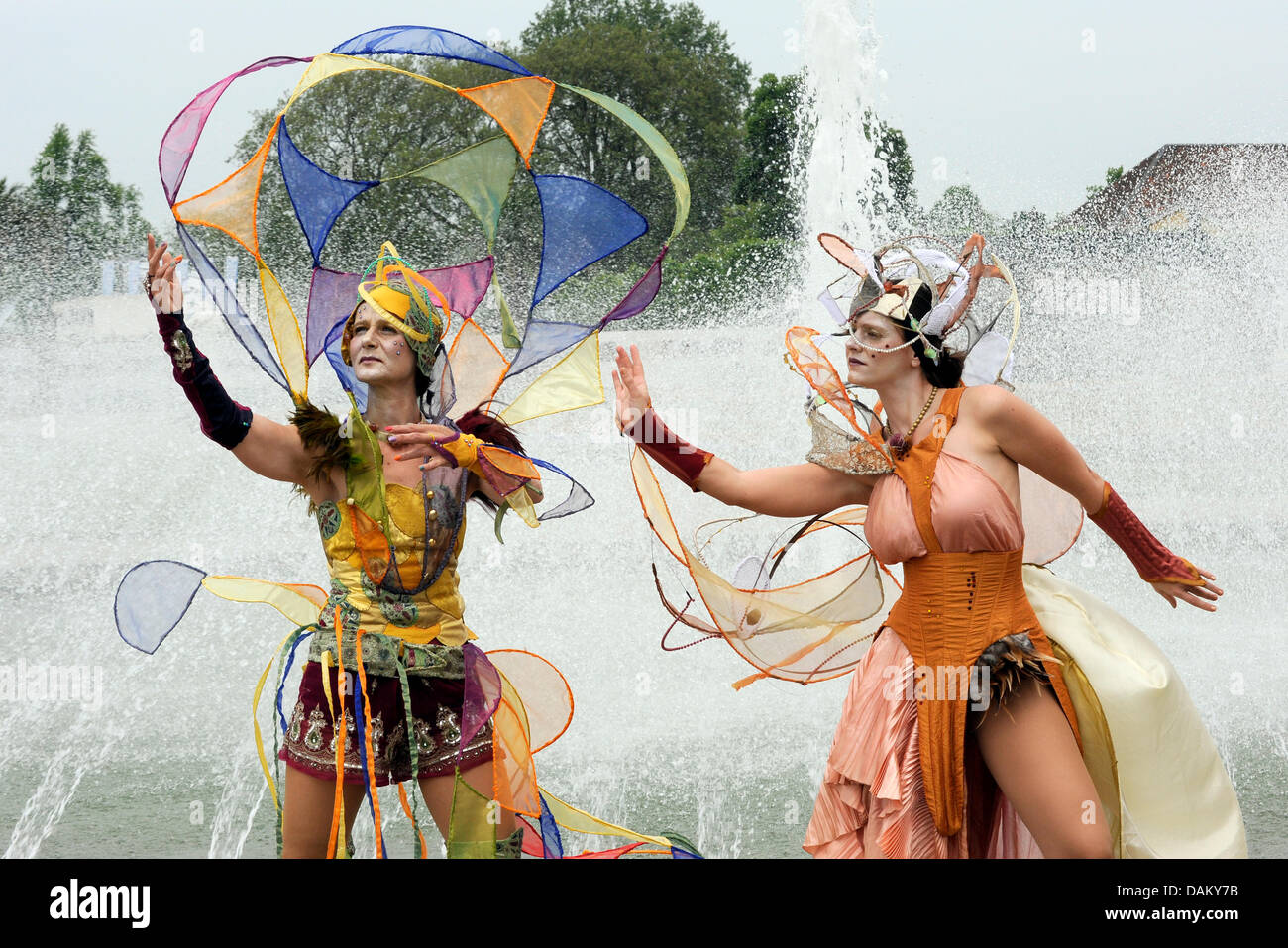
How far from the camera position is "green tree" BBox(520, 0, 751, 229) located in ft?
103

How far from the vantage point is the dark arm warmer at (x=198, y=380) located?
268cm

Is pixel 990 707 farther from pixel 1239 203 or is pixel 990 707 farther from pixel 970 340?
pixel 1239 203

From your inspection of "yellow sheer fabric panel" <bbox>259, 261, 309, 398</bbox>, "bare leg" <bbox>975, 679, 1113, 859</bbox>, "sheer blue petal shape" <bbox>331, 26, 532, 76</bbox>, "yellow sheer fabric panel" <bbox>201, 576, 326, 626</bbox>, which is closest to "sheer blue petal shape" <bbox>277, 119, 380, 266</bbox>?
"yellow sheer fabric panel" <bbox>259, 261, 309, 398</bbox>

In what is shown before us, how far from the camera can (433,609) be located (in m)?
2.95

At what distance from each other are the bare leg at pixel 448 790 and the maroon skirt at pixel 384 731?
0.02 metres

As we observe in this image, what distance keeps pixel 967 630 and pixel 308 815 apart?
144 cm

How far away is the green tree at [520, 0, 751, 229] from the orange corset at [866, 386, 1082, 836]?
1011 inches

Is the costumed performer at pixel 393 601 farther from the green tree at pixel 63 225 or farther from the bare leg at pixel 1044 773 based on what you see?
the green tree at pixel 63 225

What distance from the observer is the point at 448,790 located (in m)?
2.88

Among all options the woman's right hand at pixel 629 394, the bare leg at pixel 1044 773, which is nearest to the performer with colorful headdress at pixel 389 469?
the woman's right hand at pixel 629 394

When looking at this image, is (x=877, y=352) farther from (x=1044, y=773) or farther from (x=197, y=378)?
(x=197, y=378)

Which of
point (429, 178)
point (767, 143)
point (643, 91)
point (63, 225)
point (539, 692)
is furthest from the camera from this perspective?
point (643, 91)

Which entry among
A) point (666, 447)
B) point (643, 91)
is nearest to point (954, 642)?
point (666, 447)
